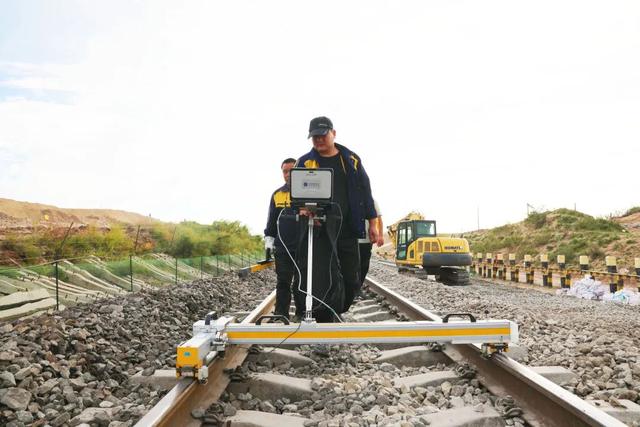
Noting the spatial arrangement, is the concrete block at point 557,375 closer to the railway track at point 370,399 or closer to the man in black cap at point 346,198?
the railway track at point 370,399

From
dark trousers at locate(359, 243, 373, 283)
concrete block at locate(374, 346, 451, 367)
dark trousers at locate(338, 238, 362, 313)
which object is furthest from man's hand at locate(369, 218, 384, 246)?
concrete block at locate(374, 346, 451, 367)

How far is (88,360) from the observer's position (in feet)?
13.0

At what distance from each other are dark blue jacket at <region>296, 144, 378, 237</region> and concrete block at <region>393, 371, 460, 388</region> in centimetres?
137

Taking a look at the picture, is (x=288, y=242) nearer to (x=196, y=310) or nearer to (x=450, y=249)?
(x=196, y=310)

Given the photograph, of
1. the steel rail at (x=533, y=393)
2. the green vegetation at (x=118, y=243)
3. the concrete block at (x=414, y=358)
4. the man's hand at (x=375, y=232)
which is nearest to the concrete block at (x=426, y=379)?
the steel rail at (x=533, y=393)

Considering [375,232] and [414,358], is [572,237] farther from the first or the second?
[414,358]

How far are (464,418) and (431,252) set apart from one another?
1536 cm

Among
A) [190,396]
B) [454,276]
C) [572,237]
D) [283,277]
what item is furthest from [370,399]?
[572,237]

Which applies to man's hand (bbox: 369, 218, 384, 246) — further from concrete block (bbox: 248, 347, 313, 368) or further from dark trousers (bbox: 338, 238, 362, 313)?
concrete block (bbox: 248, 347, 313, 368)

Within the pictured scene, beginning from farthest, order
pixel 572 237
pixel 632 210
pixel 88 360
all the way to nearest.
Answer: pixel 632 210 → pixel 572 237 → pixel 88 360

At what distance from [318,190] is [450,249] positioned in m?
15.0

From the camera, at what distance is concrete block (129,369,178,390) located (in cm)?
316

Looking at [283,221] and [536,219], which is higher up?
[536,219]

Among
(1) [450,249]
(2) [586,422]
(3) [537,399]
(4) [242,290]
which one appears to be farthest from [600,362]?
(1) [450,249]
